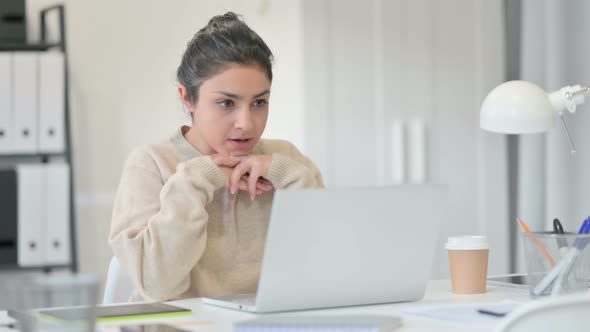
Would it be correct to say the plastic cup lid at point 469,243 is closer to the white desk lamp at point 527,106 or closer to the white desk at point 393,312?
the white desk at point 393,312

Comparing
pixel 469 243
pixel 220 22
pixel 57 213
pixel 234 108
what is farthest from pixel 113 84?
pixel 469 243

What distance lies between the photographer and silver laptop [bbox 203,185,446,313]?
4.32 ft

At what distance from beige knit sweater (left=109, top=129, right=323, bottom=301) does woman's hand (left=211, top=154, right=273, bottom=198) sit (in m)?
0.03

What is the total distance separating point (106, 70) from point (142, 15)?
258 mm

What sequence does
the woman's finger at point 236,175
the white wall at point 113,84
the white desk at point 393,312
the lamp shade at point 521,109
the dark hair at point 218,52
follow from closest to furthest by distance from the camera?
the white desk at point 393,312, the lamp shade at point 521,109, the woman's finger at point 236,175, the dark hair at point 218,52, the white wall at point 113,84

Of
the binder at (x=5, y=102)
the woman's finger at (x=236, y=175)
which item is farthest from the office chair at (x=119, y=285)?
the binder at (x=5, y=102)

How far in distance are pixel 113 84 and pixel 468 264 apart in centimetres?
210

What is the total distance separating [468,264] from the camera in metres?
1.66

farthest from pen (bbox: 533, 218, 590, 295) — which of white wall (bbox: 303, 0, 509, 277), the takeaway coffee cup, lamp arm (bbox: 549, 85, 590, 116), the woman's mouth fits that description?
white wall (bbox: 303, 0, 509, 277)

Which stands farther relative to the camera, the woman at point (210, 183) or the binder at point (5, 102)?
the binder at point (5, 102)

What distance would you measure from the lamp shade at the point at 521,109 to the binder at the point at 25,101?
1.95 m

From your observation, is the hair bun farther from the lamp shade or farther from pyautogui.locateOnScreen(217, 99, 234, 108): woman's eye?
the lamp shade

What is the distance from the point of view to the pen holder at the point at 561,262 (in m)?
1.46

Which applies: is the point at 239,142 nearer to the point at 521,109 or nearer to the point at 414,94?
the point at 521,109
